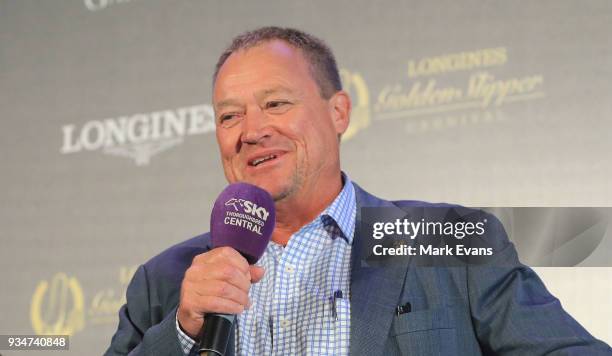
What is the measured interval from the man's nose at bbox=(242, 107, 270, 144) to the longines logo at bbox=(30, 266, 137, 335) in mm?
1243

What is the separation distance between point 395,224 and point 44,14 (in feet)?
6.32

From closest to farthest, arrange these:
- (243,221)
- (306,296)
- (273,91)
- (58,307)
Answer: (243,221), (306,296), (273,91), (58,307)

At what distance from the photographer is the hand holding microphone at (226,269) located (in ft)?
3.74

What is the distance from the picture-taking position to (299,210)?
6.08 ft

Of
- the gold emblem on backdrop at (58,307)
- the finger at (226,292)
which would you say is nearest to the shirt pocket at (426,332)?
the finger at (226,292)

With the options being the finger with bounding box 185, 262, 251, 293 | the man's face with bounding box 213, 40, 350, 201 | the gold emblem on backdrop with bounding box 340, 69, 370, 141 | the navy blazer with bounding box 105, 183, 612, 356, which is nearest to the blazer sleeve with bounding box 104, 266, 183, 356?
the navy blazer with bounding box 105, 183, 612, 356

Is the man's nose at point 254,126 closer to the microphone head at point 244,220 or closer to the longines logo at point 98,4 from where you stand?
the microphone head at point 244,220

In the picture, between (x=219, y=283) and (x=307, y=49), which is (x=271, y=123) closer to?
(x=307, y=49)

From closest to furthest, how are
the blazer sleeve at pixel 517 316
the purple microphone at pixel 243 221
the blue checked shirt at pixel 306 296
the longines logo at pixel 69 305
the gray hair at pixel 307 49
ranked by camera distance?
the purple microphone at pixel 243 221 → the blazer sleeve at pixel 517 316 → the blue checked shirt at pixel 306 296 → the gray hair at pixel 307 49 → the longines logo at pixel 69 305

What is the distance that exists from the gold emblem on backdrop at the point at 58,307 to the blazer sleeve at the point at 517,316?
5.60 ft

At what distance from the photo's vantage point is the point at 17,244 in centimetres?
295

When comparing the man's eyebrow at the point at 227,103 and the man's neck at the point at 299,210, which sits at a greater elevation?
the man's eyebrow at the point at 227,103

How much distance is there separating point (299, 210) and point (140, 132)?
1247 millimetres

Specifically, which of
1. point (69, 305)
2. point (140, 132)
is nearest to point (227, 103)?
point (140, 132)
